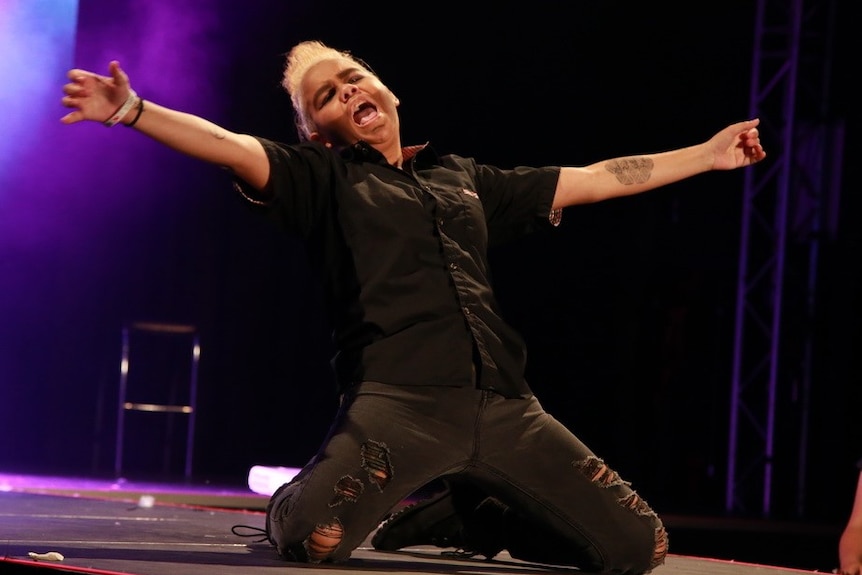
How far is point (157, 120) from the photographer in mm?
2029

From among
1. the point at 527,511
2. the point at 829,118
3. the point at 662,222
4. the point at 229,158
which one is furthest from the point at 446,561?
the point at 662,222

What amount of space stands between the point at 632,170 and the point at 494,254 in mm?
4856

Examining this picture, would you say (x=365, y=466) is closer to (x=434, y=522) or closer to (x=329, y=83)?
(x=434, y=522)

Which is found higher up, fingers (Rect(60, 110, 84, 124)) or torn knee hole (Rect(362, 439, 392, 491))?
fingers (Rect(60, 110, 84, 124))

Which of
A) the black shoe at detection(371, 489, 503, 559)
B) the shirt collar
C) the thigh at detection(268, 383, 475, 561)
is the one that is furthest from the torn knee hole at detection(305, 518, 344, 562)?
the shirt collar

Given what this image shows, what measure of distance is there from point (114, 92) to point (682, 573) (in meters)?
1.47

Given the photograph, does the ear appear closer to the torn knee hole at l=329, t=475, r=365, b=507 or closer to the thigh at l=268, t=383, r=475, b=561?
the thigh at l=268, t=383, r=475, b=561

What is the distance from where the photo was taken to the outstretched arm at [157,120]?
77.5 inches

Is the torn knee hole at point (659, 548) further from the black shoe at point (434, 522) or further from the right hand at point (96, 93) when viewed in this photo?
the right hand at point (96, 93)

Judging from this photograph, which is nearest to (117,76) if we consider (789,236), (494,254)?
(789,236)

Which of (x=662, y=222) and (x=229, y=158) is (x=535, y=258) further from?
(x=229, y=158)

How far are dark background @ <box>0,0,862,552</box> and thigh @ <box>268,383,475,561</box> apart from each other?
15.3 feet

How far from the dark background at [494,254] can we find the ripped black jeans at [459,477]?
4425 millimetres

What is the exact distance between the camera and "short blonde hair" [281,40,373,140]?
8.82ft
